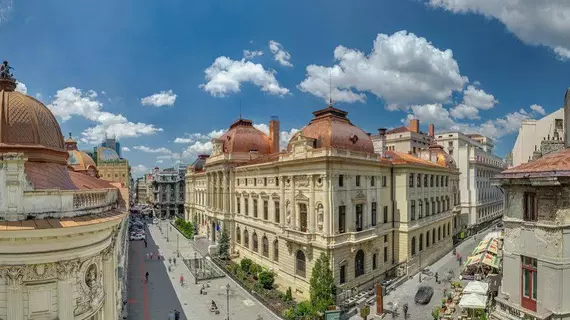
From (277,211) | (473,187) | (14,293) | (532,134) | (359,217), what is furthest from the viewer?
(473,187)

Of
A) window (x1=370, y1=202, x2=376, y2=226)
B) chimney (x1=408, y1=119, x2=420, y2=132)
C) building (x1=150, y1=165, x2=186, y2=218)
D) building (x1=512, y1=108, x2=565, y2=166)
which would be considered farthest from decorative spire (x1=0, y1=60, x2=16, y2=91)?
building (x1=150, y1=165, x2=186, y2=218)

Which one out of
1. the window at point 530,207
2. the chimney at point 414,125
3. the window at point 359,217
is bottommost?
the window at point 359,217

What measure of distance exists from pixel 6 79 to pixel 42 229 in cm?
768

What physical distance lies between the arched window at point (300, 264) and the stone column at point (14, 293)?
2726 centimetres

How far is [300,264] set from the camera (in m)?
36.1

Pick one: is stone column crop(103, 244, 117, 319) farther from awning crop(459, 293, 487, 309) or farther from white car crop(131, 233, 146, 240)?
white car crop(131, 233, 146, 240)

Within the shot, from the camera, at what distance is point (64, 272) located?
11508 mm

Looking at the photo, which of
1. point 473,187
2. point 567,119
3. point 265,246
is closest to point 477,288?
point 567,119

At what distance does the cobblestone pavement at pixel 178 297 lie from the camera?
32156 millimetres

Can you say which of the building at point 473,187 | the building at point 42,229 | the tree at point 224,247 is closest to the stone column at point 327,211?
the building at point 42,229

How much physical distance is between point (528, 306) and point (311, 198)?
2048 cm

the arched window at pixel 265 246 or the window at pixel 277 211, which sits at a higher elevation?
the window at pixel 277 211

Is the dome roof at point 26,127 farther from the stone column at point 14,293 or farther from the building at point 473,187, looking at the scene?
the building at point 473,187

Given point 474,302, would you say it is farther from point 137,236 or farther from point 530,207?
point 137,236
